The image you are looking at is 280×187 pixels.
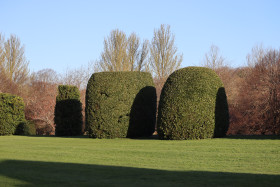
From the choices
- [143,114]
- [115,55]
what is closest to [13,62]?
[115,55]

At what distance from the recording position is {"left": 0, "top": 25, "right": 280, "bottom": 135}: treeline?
67.3 ft

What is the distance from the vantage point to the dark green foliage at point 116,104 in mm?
18969

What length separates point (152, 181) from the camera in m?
6.87

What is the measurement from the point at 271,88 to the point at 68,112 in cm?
1341

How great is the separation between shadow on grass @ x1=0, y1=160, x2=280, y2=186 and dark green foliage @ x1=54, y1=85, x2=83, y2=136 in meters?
14.3

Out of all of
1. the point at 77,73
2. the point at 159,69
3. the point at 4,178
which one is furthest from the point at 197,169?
the point at 77,73

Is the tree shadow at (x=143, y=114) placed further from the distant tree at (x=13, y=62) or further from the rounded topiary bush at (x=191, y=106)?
the distant tree at (x=13, y=62)

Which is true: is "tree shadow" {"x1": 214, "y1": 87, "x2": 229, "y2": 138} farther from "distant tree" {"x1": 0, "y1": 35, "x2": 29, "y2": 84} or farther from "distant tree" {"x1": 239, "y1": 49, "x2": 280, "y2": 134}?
"distant tree" {"x1": 0, "y1": 35, "x2": 29, "y2": 84}

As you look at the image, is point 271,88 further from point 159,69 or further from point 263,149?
point 159,69

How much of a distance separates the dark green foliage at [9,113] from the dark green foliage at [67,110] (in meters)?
4.09

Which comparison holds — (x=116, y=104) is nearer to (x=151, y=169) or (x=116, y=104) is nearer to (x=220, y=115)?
(x=220, y=115)

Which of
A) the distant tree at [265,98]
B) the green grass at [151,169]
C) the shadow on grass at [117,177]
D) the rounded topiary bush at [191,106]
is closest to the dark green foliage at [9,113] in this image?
the rounded topiary bush at [191,106]

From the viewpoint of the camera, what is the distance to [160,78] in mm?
39219

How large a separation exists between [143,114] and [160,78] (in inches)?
767
